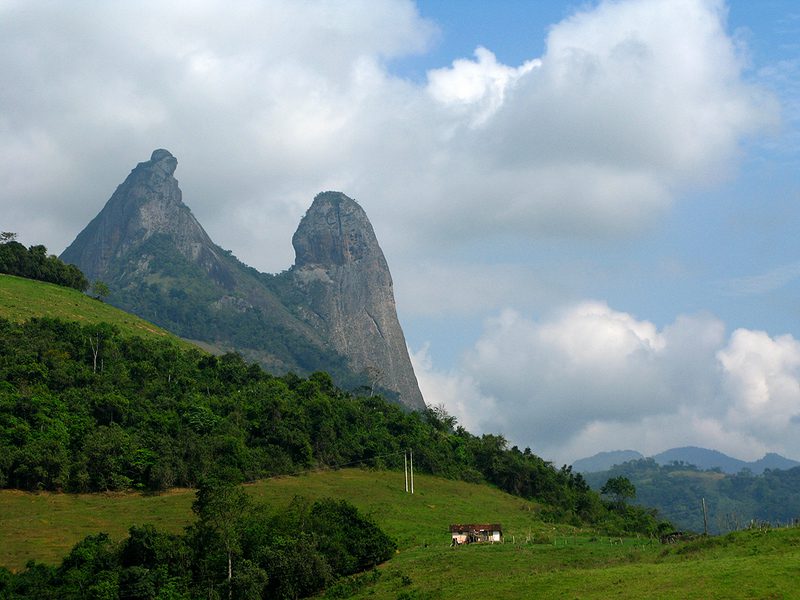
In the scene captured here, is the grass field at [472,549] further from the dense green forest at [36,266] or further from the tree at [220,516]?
the dense green forest at [36,266]

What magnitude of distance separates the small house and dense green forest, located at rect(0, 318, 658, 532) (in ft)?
64.9

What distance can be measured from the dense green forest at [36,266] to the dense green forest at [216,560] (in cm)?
8083

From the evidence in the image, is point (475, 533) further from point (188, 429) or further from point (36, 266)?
point (36, 266)

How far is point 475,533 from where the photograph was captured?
6750cm

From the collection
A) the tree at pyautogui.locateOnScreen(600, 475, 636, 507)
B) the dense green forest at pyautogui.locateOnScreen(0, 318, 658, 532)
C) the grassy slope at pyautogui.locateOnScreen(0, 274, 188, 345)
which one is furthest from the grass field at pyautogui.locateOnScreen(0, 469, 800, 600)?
the grassy slope at pyautogui.locateOnScreen(0, 274, 188, 345)

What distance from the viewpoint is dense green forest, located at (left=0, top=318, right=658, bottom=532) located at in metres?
77.0

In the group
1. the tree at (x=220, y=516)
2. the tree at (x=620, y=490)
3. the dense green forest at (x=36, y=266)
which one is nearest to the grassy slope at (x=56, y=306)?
the dense green forest at (x=36, y=266)

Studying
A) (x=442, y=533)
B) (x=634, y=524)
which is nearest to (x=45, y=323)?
(x=442, y=533)

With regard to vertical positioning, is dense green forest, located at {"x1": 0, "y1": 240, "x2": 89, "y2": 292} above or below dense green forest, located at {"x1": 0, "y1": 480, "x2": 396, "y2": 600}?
above

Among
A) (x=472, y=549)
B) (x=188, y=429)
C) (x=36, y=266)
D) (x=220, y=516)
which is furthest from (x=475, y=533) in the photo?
(x=36, y=266)

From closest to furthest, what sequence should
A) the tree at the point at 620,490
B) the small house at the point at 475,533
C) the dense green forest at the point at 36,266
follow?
the small house at the point at 475,533 → the tree at the point at 620,490 → the dense green forest at the point at 36,266

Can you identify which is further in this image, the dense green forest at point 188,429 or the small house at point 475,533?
the dense green forest at point 188,429

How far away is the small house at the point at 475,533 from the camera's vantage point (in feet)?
219

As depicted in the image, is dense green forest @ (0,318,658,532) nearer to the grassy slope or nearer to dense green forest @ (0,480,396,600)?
the grassy slope
